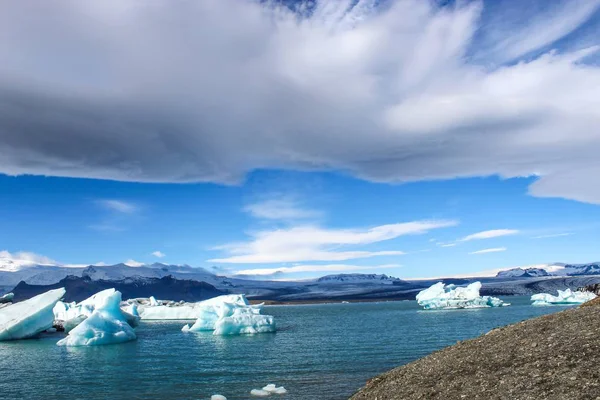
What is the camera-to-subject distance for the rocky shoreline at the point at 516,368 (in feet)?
45.4

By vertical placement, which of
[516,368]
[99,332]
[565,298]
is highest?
[516,368]

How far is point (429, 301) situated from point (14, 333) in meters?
98.7

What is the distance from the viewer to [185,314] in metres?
125

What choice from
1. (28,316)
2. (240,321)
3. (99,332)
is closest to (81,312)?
(28,316)

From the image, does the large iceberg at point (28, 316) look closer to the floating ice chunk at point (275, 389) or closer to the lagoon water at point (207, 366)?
the lagoon water at point (207, 366)

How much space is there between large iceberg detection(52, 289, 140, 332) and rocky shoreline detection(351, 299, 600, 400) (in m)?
57.0

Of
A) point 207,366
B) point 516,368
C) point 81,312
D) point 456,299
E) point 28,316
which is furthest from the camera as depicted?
point 456,299

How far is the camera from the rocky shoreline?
13.8 m

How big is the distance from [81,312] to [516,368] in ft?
268

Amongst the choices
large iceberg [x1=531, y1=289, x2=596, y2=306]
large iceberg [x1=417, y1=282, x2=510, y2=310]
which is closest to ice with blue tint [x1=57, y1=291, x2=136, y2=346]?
large iceberg [x1=417, y1=282, x2=510, y2=310]

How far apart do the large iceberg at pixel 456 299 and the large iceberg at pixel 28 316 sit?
95.1 m

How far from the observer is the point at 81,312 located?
83.1 metres

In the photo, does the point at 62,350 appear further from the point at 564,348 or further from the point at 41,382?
the point at 564,348

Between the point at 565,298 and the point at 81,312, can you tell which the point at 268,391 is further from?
the point at 565,298
